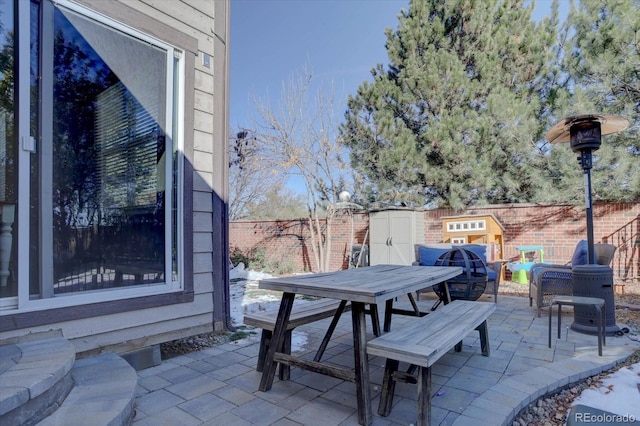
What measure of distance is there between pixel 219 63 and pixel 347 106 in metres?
6.60

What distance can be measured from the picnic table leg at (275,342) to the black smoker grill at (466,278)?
2.32 meters

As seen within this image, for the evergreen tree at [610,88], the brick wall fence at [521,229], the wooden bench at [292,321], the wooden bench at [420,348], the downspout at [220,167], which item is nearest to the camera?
the wooden bench at [420,348]

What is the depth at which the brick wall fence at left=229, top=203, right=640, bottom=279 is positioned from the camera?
6027 millimetres

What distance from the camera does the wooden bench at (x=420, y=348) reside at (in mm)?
1742

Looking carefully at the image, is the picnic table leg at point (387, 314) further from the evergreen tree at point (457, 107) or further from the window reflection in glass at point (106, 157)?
the evergreen tree at point (457, 107)

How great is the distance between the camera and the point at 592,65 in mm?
6059

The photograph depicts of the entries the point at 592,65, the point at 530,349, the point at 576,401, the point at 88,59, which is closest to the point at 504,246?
the point at 592,65

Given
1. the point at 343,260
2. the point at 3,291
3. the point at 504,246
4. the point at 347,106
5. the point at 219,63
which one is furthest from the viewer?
the point at 347,106

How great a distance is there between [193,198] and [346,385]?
6.50ft

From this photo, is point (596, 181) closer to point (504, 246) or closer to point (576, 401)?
point (504, 246)

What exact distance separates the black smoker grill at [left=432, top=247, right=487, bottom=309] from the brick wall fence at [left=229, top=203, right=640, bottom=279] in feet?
10.3

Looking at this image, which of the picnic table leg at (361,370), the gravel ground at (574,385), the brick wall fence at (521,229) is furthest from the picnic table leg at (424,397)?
the brick wall fence at (521,229)

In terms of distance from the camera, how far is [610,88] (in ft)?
19.5

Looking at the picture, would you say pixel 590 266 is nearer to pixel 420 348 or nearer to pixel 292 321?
pixel 420 348
